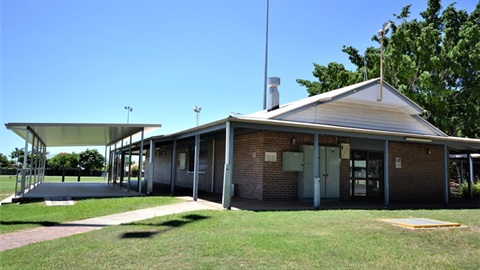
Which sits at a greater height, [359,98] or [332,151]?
[359,98]

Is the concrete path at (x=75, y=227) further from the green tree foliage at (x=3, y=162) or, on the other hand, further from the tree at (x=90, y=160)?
the green tree foliage at (x=3, y=162)

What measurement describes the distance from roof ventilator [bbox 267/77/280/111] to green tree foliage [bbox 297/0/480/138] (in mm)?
9083

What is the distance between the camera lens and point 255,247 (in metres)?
5.38

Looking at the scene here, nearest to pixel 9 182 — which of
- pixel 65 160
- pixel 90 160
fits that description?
pixel 65 160

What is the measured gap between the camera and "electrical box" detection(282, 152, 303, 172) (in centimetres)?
1219

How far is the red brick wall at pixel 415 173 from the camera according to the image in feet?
48.7

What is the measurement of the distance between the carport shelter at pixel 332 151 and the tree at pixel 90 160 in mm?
31046

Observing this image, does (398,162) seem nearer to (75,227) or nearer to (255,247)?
(255,247)

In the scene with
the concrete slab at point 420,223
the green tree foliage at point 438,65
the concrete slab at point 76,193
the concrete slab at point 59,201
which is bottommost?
the concrete slab at point 59,201

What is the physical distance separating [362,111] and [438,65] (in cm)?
973

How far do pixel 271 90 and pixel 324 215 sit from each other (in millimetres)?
7956

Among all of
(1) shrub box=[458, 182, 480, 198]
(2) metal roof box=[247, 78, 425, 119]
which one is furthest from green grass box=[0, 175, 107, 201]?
(1) shrub box=[458, 182, 480, 198]

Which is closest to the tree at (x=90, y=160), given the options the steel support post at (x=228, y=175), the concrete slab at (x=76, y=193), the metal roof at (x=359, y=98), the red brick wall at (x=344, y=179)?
the concrete slab at (x=76, y=193)

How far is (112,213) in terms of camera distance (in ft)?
30.5
